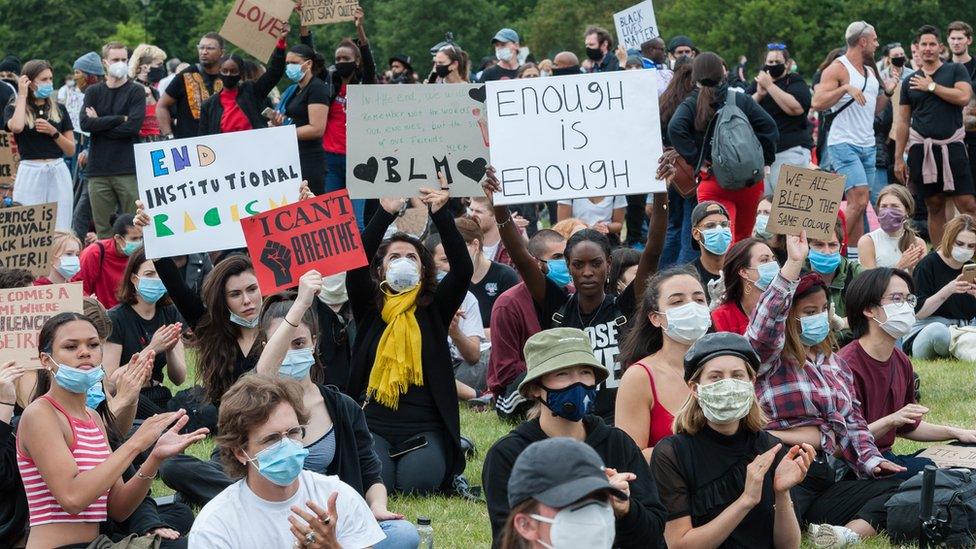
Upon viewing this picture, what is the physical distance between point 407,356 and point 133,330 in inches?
89.7

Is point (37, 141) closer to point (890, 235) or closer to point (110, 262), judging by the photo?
point (110, 262)

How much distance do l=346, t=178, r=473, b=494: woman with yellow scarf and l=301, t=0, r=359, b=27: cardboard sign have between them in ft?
15.5

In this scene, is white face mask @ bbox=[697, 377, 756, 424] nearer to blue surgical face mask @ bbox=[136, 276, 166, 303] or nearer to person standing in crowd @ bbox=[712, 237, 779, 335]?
person standing in crowd @ bbox=[712, 237, 779, 335]

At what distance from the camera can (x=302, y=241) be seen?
7.94 m

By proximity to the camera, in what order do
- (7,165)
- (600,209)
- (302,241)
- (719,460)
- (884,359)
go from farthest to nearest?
(600,209) → (7,165) → (884,359) → (302,241) → (719,460)

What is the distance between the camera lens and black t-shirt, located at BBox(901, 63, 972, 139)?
15.2 m

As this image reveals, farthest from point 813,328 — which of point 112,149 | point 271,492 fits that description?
point 112,149

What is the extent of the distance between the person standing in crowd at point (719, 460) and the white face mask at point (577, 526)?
6.34 ft

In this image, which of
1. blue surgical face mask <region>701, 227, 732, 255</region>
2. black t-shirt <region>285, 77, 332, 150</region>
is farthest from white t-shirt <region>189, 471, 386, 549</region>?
black t-shirt <region>285, 77, 332, 150</region>

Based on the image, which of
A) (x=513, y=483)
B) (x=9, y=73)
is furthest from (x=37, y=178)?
(x=513, y=483)

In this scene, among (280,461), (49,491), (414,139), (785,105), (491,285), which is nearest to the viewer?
(280,461)

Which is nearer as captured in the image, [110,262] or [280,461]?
[280,461]

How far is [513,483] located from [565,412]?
1362mm

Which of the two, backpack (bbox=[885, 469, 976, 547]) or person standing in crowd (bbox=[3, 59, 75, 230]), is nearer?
backpack (bbox=[885, 469, 976, 547])
